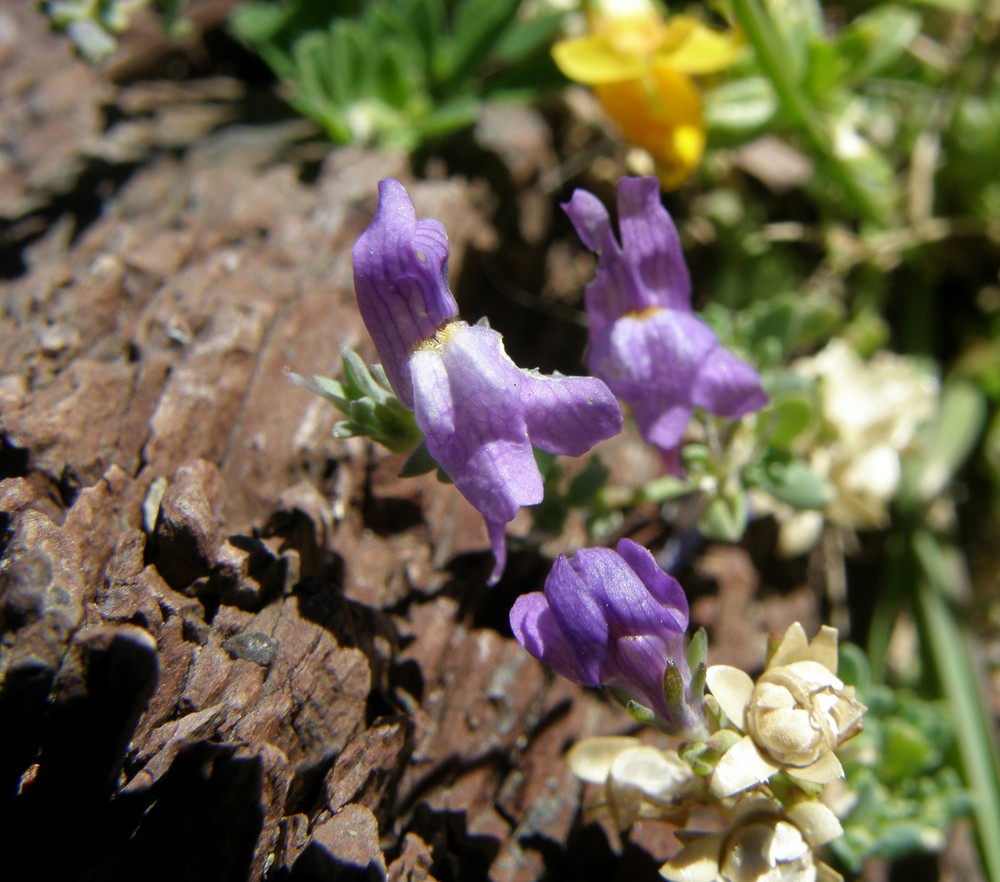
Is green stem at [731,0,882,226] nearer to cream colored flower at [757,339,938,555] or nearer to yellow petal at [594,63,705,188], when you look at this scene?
yellow petal at [594,63,705,188]

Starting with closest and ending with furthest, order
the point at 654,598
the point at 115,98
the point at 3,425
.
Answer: the point at 654,598, the point at 3,425, the point at 115,98

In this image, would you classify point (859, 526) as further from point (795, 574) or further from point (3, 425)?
point (3, 425)

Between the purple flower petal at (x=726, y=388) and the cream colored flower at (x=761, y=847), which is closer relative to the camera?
the cream colored flower at (x=761, y=847)

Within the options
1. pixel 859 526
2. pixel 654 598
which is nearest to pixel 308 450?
pixel 654 598

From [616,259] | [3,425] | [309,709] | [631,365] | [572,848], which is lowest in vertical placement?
[572,848]

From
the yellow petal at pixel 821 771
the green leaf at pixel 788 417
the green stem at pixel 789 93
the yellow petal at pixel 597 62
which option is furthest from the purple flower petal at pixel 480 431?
the green stem at pixel 789 93

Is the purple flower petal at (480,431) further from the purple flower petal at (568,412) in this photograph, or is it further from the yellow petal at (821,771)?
the yellow petal at (821,771)

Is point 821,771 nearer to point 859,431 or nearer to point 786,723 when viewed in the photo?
point 786,723
